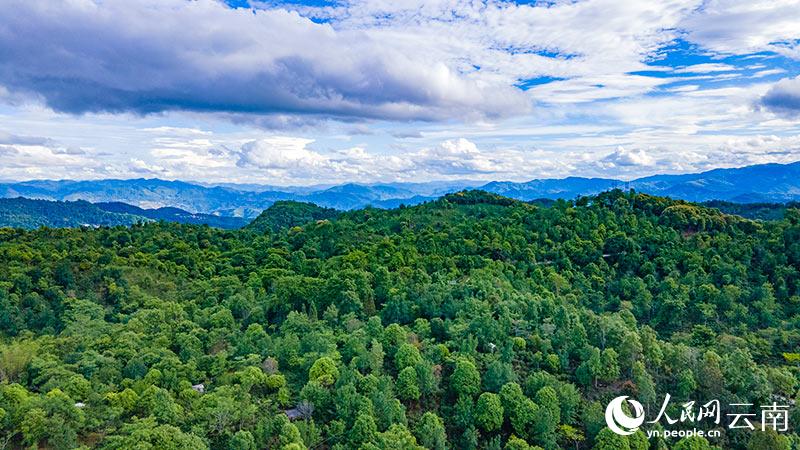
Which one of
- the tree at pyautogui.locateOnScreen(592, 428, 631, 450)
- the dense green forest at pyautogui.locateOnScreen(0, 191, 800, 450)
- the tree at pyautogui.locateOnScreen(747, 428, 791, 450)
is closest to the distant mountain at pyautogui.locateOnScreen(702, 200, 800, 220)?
the dense green forest at pyautogui.locateOnScreen(0, 191, 800, 450)

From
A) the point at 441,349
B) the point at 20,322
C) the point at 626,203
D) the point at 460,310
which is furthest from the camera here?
the point at 626,203

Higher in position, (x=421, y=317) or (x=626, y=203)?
(x=626, y=203)

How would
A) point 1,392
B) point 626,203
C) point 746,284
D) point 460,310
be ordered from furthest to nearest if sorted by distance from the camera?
point 626,203 → point 746,284 → point 460,310 → point 1,392

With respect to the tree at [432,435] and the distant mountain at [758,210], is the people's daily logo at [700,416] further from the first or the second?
the distant mountain at [758,210]

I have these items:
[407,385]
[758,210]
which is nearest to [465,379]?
[407,385]

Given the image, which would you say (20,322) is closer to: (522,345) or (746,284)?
(522,345)

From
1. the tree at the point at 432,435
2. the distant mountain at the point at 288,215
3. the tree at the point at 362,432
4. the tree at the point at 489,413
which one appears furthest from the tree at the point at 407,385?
the distant mountain at the point at 288,215

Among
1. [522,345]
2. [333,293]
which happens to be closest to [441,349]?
[522,345]

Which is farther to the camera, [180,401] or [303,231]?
[303,231]
